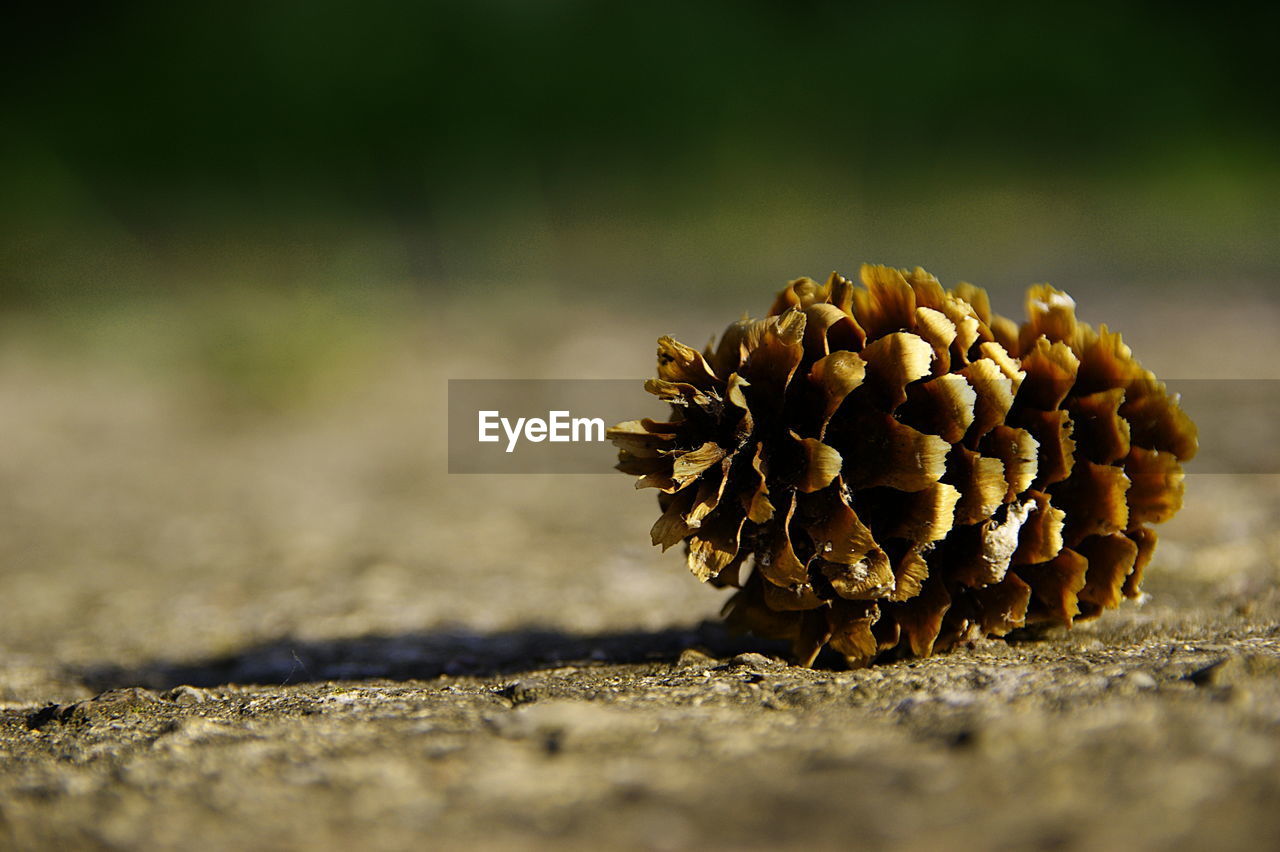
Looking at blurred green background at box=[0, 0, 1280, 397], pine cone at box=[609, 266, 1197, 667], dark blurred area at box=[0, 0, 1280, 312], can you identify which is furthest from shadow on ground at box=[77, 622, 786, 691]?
dark blurred area at box=[0, 0, 1280, 312]

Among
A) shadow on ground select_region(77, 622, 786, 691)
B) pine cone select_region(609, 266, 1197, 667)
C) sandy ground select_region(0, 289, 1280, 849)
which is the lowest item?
shadow on ground select_region(77, 622, 786, 691)

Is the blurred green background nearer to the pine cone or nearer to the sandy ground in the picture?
the sandy ground

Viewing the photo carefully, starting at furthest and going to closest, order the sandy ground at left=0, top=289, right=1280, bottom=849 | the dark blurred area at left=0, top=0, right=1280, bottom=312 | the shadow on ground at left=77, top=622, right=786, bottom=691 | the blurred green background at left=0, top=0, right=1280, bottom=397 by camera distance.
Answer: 1. the dark blurred area at left=0, top=0, right=1280, bottom=312
2. the blurred green background at left=0, top=0, right=1280, bottom=397
3. the shadow on ground at left=77, top=622, right=786, bottom=691
4. the sandy ground at left=0, top=289, right=1280, bottom=849

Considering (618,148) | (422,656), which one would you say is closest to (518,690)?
(422,656)

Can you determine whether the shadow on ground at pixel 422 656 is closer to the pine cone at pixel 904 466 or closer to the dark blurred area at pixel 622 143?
the pine cone at pixel 904 466

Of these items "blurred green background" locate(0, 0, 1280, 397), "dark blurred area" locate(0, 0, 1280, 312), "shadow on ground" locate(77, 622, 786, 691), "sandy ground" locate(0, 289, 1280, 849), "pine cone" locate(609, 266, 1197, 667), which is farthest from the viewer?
"dark blurred area" locate(0, 0, 1280, 312)

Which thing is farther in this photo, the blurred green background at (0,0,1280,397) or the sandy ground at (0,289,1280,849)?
the blurred green background at (0,0,1280,397)

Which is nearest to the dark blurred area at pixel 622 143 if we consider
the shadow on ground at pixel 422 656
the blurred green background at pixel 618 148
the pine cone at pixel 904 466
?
the blurred green background at pixel 618 148

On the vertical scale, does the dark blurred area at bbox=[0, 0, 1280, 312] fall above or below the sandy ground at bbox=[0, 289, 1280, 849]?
above
